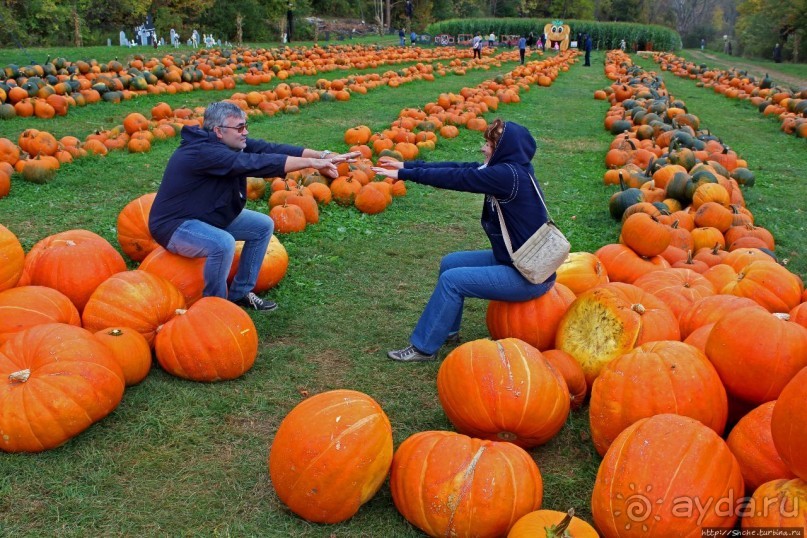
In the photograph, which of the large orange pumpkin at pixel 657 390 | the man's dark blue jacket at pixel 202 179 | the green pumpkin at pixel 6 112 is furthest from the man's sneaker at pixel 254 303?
the green pumpkin at pixel 6 112

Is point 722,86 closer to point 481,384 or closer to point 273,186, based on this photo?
point 273,186

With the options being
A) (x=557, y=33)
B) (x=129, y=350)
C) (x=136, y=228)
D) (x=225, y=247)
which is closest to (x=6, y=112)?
(x=136, y=228)

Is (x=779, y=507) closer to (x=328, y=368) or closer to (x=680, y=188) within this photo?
(x=328, y=368)

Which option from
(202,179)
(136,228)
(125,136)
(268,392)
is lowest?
(268,392)

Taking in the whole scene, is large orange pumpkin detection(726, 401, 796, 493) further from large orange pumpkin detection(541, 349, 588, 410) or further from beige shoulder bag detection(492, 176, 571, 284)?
beige shoulder bag detection(492, 176, 571, 284)

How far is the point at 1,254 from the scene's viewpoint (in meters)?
4.32

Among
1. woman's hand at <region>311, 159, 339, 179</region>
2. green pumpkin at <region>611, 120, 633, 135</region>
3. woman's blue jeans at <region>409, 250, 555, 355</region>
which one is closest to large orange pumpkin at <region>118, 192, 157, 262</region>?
woman's hand at <region>311, 159, 339, 179</region>

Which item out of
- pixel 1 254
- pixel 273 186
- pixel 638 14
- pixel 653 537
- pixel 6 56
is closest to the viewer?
pixel 653 537

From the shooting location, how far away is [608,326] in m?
4.13

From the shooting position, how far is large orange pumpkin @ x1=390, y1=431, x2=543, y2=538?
115 inches

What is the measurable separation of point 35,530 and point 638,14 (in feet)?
257

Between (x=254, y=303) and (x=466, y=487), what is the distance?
3.16 metres

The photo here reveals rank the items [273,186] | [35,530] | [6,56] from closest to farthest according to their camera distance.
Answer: [35,530] < [273,186] < [6,56]

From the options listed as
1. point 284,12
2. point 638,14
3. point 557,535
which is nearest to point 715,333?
point 557,535
